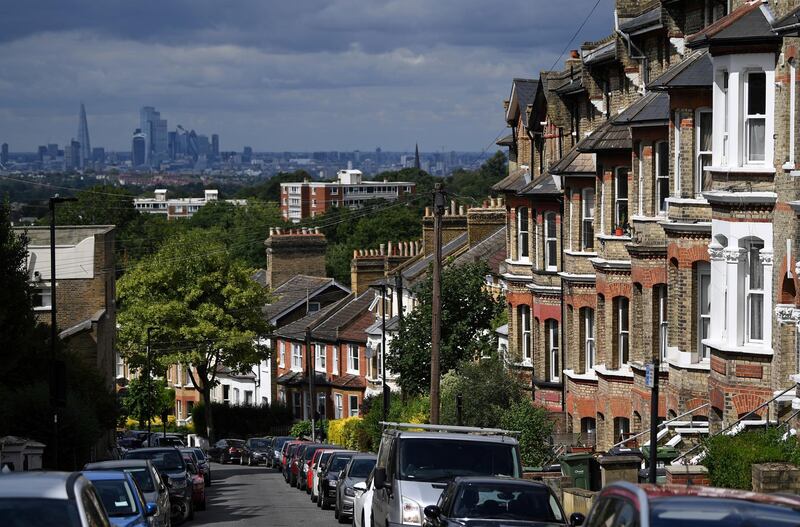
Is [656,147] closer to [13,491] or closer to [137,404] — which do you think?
[13,491]

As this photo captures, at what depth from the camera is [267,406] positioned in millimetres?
90062

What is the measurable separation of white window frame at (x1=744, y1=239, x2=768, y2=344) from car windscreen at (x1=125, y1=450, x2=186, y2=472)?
43.3 feet

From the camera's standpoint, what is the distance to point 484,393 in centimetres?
4478

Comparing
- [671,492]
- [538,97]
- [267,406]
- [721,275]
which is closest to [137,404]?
[267,406]

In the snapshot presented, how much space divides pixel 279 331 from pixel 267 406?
5838 millimetres

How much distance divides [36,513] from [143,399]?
73992 mm

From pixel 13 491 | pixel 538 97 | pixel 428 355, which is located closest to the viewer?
pixel 13 491

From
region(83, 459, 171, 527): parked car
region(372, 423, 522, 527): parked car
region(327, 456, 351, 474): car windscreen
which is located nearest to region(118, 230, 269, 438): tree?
region(327, 456, 351, 474): car windscreen

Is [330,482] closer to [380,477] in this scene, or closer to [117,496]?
[117,496]

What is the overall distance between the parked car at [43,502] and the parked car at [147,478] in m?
11.6

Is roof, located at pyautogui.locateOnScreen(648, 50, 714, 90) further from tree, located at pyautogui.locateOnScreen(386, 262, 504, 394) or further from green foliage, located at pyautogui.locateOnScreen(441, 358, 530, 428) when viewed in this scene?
tree, located at pyautogui.locateOnScreen(386, 262, 504, 394)

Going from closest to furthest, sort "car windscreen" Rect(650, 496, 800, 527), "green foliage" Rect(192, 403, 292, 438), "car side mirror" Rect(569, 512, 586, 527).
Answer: "car windscreen" Rect(650, 496, 800, 527), "car side mirror" Rect(569, 512, 586, 527), "green foliage" Rect(192, 403, 292, 438)

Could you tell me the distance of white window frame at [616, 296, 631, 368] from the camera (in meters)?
39.2

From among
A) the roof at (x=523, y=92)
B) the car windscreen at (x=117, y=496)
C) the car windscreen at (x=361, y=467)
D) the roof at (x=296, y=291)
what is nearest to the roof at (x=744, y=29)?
the car windscreen at (x=361, y=467)
